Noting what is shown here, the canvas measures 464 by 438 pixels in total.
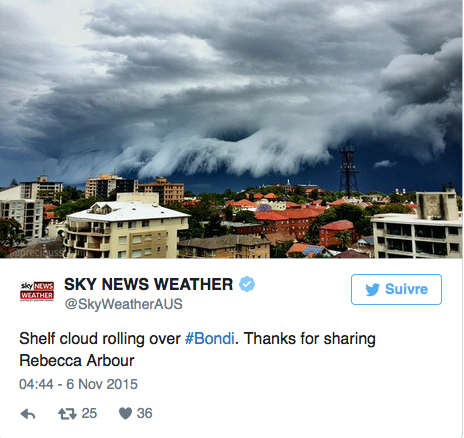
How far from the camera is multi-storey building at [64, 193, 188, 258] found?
114 inches

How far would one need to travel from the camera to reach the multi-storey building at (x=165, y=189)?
3.48m

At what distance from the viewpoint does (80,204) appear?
343cm

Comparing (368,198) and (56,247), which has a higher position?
(368,198)

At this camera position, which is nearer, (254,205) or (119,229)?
(119,229)

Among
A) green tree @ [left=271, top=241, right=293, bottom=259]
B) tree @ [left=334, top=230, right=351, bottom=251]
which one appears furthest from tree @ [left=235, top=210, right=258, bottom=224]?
tree @ [left=334, top=230, right=351, bottom=251]

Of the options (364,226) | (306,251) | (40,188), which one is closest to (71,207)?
(40,188)

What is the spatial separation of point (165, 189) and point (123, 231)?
68 cm
